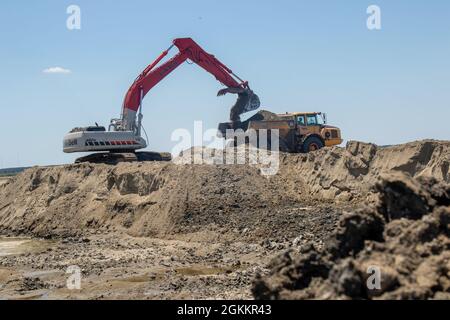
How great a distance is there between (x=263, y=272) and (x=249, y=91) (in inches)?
615

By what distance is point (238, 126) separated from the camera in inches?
1030

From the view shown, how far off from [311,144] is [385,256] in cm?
1869

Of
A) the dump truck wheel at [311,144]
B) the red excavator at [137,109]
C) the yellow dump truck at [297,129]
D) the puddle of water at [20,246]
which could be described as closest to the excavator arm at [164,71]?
the red excavator at [137,109]

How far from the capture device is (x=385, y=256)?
670cm

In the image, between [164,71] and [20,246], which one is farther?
[164,71]

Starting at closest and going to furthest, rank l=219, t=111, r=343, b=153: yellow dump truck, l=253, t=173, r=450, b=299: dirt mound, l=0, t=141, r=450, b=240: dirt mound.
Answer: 1. l=253, t=173, r=450, b=299: dirt mound
2. l=0, t=141, r=450, b=240: dirt mound
3. l=219, t=111, r=343, b=153: yellow dump truck

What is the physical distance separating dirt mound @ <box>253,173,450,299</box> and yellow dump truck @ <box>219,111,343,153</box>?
1719cm

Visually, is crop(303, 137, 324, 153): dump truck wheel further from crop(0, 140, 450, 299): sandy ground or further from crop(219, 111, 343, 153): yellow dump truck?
crop(0, 140, 450, 299): sandy ground

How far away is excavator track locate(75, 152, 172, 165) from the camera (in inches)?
1029

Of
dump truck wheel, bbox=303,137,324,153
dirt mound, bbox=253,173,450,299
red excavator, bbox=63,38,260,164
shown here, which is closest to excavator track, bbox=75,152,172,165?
red excavator, bbox=63,38,260,164

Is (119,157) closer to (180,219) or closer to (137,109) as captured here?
(137,109)

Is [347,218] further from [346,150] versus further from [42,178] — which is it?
[42,178]

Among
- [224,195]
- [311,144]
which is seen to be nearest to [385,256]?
[224,195]
